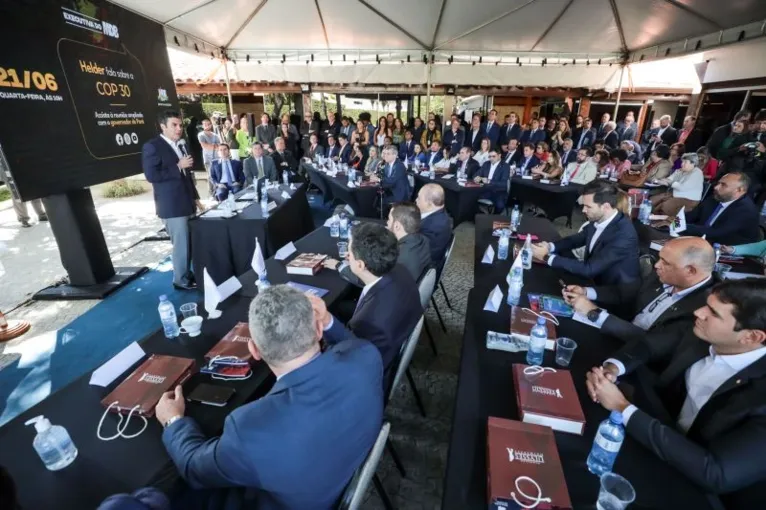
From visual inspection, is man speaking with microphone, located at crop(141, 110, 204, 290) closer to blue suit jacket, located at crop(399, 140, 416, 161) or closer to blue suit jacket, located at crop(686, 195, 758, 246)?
blue suit jacket, located at crop(399, 140, 416, 161)

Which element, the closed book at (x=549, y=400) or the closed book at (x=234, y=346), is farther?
the closed book at (x=234, y=346)

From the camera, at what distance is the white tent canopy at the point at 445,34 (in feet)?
19.5

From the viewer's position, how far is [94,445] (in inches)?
52.1

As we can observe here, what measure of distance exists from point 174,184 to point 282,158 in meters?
4.37

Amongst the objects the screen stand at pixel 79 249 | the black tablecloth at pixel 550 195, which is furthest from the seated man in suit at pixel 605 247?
the screen stand at pixel 79 249

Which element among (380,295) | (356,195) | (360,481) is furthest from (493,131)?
(360,481)

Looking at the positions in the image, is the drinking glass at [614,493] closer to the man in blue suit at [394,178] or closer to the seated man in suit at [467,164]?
the man in blue suit at [394,178]

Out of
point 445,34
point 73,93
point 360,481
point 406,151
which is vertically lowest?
point 360,481

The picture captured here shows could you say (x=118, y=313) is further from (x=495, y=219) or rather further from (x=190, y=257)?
(x=495, y=219)

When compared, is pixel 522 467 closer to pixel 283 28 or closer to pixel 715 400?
pixel 715 400

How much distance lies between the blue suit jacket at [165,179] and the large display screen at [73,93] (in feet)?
2.30

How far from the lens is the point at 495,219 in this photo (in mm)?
4012

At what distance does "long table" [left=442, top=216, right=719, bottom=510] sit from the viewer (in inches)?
44.6

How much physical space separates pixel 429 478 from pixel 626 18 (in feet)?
27.2
